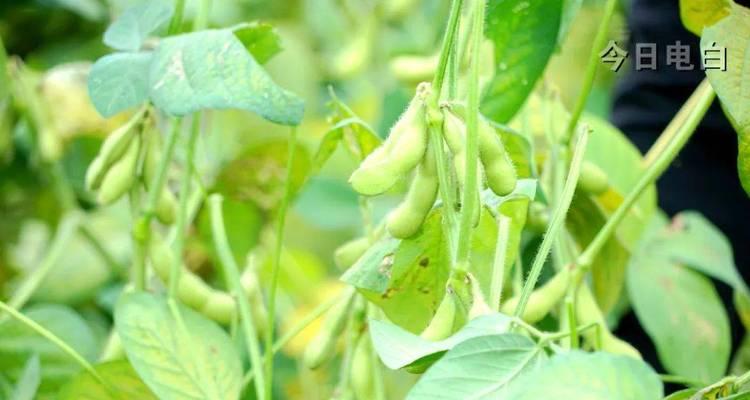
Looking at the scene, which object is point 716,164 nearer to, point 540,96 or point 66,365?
point 540,96

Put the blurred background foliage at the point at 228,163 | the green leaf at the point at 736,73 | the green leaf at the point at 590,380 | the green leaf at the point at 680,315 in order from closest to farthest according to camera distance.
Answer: the green leaf at the point at 590,380, the green leaf at the point at 736,73, the green leaf at the point at 680,315, the blurred background foliage at the point at 228,163

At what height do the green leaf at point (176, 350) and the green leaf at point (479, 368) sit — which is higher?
the green leaf at point (479, 368)

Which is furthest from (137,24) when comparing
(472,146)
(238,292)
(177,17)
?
(472,146)

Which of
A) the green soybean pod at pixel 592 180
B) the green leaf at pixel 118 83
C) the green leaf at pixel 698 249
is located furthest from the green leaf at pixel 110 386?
the green leaf at pixel 698 249

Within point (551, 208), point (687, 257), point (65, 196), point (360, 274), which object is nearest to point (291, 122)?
point (360, 274)

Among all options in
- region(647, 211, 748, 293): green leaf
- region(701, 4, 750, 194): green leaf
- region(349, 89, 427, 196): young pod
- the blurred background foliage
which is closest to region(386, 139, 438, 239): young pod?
region(349, 89, 427, 196): young pod

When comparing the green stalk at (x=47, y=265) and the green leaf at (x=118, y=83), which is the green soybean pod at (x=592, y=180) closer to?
the green leaf at (x=118, y=83)

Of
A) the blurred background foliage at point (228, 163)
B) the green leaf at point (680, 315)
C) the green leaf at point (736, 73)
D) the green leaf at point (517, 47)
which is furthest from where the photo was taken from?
the blurred background foliage at point (228, 163)
